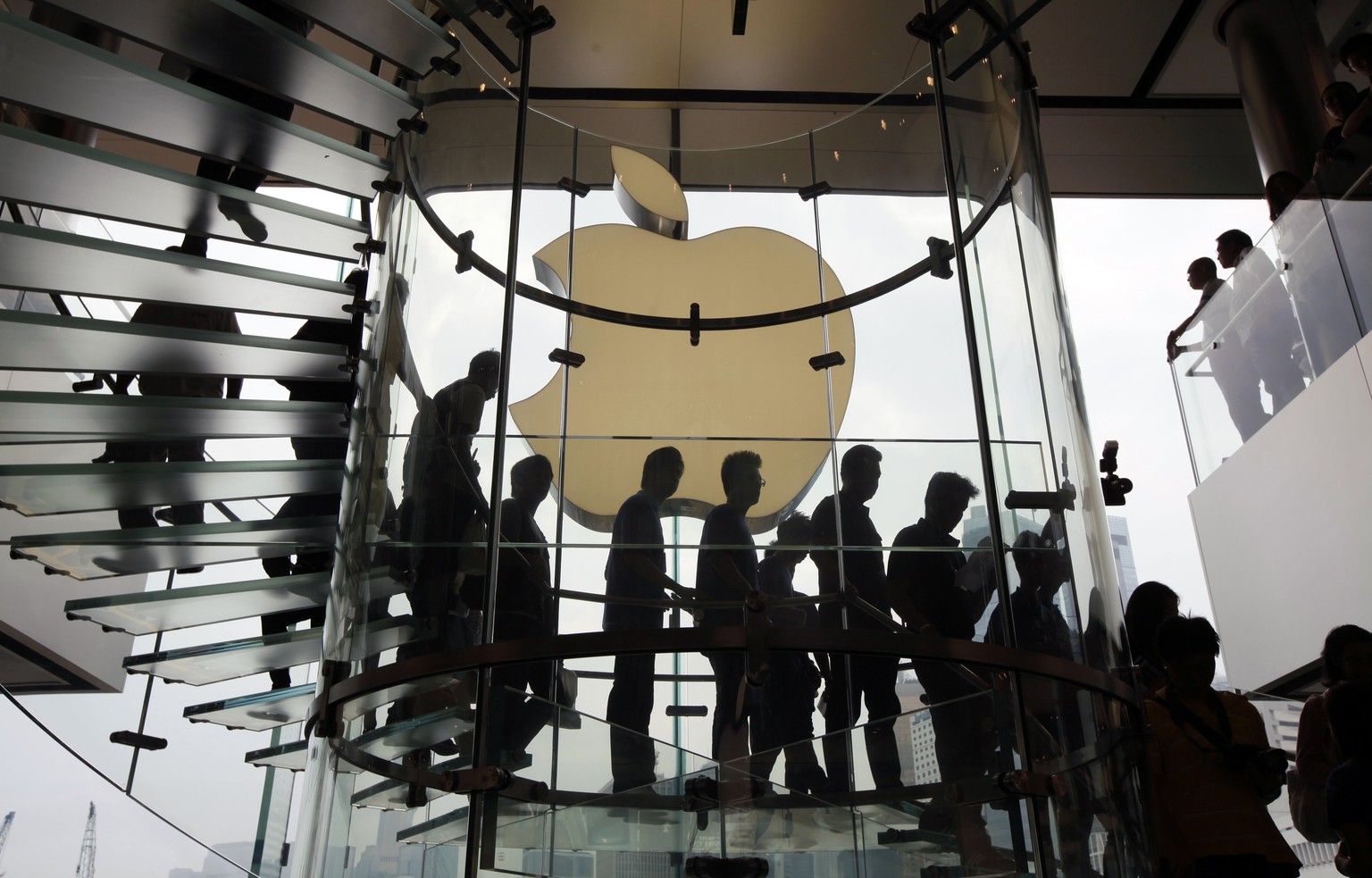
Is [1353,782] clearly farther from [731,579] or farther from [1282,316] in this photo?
[1282,316]

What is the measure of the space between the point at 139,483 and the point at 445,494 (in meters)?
1.44

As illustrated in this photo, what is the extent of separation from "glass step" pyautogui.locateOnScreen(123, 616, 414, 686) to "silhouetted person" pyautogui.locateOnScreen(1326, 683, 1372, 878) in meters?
3.04

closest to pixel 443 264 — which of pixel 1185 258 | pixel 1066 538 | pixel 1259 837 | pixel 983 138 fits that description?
pixel 983 138

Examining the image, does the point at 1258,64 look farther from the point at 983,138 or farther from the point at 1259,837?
the point at 1259,837

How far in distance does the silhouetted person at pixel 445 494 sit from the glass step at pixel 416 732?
14 centimetres

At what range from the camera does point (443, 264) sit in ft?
9.02

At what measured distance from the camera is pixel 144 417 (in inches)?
125

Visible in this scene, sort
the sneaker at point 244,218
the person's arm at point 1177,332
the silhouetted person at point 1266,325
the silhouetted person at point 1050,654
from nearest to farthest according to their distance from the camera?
the silhouetted person at point 1050,654
the sneaker at point 244,218
the silhouetted person at point 1266,325
the person's arm at point 1177,332

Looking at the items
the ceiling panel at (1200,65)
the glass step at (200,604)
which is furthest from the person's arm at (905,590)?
the ceiling panel at (1200,65)

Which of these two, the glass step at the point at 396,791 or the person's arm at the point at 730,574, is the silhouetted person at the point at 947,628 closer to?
the person's arm at the point at 730,574

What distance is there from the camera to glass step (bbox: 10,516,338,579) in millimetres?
3334

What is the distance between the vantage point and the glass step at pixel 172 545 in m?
3.33

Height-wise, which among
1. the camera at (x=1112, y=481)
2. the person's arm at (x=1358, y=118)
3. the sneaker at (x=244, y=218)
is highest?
the person's arm at (x=1358, y=118)

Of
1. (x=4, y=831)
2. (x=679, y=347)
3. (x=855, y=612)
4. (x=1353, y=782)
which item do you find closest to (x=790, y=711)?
(x=855, y=612)
